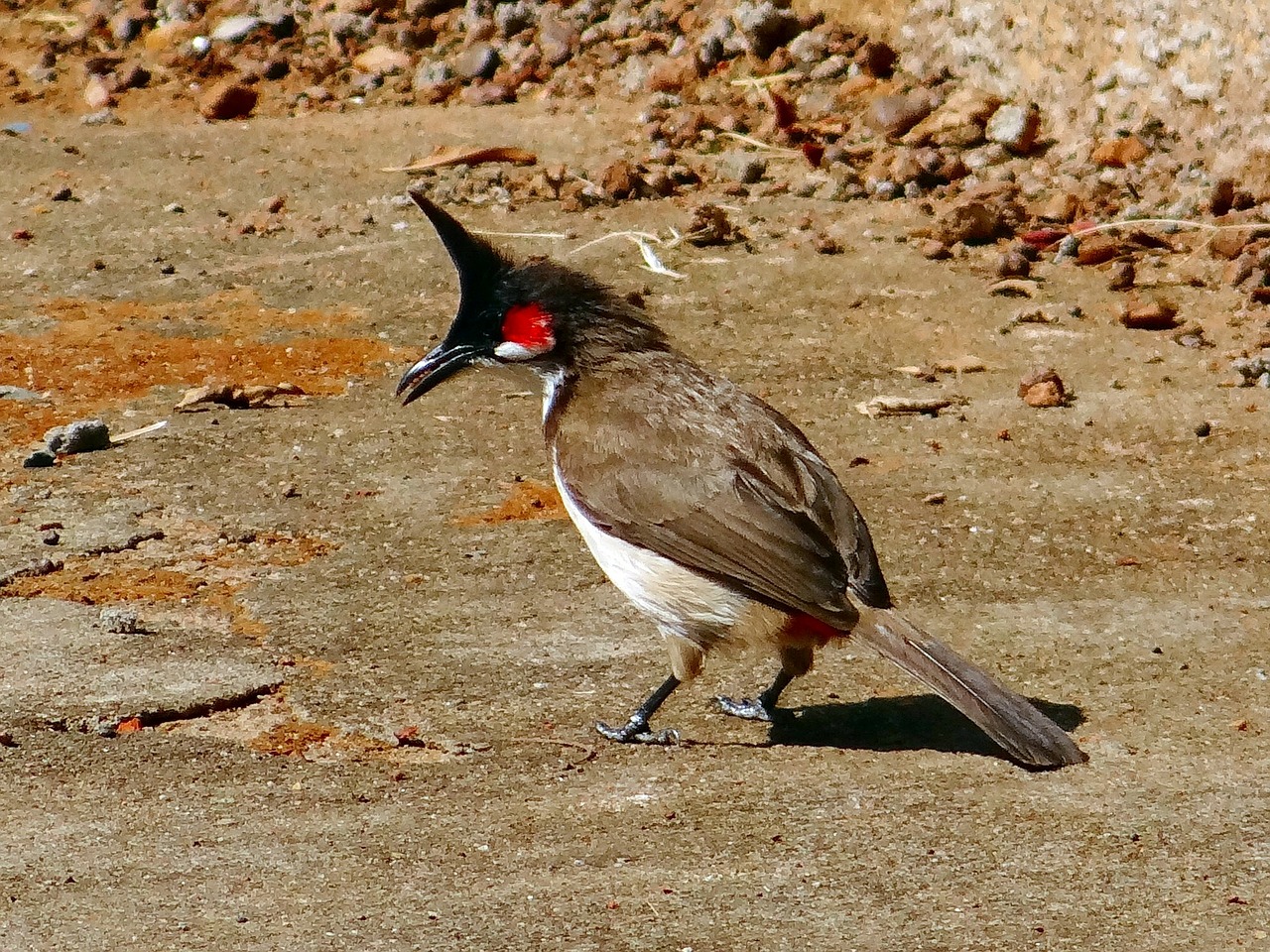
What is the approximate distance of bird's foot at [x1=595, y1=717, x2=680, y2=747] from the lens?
4773 millimetres

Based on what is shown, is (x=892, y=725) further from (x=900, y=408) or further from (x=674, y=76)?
(x=674, y=76)

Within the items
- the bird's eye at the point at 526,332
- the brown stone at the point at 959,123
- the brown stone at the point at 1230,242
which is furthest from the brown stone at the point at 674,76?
the bird's eye at the point at 526,332

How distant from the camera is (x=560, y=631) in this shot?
17.6ft

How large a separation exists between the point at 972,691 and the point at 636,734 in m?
0.85

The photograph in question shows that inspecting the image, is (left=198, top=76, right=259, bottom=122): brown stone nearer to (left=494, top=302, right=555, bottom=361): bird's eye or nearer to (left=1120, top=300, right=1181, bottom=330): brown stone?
(left=1120, top=300, right=1181, bottom=330): brown stone

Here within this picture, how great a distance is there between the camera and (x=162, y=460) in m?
6.38

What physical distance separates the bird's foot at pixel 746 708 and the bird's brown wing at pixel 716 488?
1.28ft

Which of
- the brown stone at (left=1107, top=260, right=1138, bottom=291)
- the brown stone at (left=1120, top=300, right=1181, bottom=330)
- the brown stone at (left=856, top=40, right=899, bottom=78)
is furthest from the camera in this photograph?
the brown stone at (left=856, top=40, right=899, bottom=78)

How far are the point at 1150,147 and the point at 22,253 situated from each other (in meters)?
5.11

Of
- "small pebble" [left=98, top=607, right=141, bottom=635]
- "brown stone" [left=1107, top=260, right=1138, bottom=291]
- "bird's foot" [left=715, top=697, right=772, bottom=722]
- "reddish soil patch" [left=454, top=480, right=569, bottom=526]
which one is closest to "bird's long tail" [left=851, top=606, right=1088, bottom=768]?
"bird's foot" [left=715, top=697, right=772, bottom=722]

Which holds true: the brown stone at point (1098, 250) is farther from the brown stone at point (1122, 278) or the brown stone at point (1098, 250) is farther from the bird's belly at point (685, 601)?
the bird's belly at point (685, 601)

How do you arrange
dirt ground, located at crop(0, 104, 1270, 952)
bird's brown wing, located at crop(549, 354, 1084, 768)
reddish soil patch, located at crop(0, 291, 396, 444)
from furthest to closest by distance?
1. reddish soil patch, located at crop(0, 291, 396, 444)
2. bird's brown wing, located at crop(549, 354, 1084, 768)
3. dirt ground, located at crop(0, 104, 1270, 952)

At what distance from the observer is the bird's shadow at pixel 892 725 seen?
477cm

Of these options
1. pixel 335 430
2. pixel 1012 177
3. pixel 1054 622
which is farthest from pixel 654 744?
pixel 1012 177
